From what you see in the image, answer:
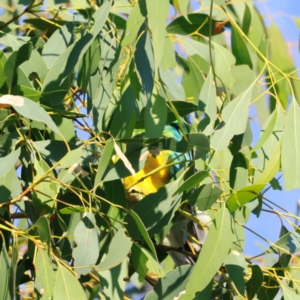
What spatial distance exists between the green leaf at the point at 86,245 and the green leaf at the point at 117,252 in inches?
1.8

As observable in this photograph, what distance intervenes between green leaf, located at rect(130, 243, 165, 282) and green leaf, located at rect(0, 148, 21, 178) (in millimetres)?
313

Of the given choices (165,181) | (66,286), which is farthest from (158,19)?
(165,181)

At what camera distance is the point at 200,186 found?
1.36m

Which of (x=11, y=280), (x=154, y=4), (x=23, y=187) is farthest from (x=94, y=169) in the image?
(x=154, y=4)

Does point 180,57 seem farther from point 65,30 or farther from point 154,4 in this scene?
point 154,4

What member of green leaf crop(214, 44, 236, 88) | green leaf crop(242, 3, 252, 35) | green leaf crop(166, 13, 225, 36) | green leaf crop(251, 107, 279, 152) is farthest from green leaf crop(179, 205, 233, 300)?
green leaf crop(242, 3, 252, 35)

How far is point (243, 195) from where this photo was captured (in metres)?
1.31

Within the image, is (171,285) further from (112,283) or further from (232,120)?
(232,120)

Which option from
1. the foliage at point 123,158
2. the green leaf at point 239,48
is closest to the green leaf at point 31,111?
the foliage at point 123,158

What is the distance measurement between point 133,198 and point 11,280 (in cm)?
65

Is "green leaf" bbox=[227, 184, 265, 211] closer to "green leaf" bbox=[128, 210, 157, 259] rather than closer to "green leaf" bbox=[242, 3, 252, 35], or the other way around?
"green leaf" bbox=[128, 210, 157, 259]

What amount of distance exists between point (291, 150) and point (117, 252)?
1.44 ft

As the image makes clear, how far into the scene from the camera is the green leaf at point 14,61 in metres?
1.28

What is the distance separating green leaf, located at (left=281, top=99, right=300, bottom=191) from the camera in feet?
4.25
